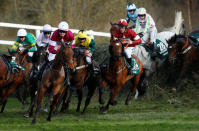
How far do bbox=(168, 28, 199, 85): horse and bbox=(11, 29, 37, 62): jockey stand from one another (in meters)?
3.51

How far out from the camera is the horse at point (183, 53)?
15.8 meters

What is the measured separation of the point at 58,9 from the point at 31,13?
1.99 m

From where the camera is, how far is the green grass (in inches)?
449

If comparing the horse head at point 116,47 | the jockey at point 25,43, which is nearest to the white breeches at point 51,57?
the horse head at point 116,47

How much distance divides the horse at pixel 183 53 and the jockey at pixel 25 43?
11.5ft

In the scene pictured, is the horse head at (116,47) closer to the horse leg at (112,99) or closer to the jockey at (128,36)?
the jockey at (128,36)

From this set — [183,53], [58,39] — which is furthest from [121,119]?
[183,53]

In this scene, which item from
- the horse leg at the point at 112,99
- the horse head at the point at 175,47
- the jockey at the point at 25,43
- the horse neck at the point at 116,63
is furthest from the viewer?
the horse head at the point at 175,47

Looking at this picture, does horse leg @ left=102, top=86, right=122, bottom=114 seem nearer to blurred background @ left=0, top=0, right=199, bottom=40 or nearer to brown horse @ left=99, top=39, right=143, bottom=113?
brown horse @ left=99, top=39, right=143, bottom=113

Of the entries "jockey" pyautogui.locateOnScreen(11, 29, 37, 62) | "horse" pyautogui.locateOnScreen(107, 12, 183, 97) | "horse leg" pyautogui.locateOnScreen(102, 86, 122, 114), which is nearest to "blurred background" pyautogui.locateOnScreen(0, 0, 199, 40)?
"horse" pyautogui.locateOnScreen(107, 12, 183, 97)

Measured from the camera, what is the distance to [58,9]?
72.8 ft

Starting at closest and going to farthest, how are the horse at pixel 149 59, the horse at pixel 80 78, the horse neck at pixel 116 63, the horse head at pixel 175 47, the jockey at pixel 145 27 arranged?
the horse neck at pixel 116 63
the horse at pixel 80 78
the horse head at pixel 175 47
the horse at pixel 149 59
the jockey at pixel 145 27

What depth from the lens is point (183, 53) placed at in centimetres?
1590

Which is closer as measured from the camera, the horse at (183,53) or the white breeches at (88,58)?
the white breeches at (88,58)
